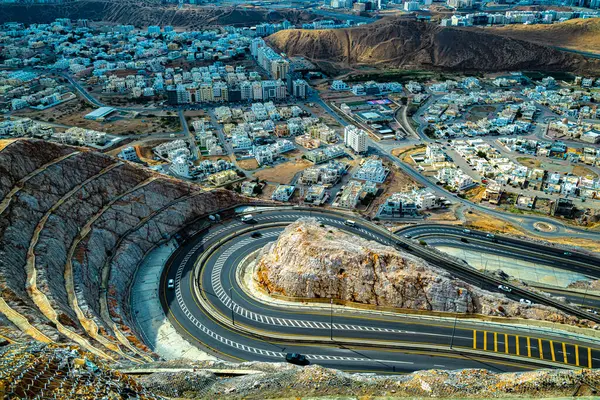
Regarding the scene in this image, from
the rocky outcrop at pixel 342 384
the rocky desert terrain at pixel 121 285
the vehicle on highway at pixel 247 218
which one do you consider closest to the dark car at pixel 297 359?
the rocky desert terrain at pixel 121 285

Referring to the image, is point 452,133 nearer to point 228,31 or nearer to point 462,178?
point 462,178

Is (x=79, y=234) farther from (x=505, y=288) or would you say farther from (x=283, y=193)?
(x=505, y=288)

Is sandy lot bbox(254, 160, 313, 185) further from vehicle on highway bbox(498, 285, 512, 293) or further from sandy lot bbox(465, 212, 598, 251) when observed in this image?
vehicle on highway bbox(498, 285, 512, 293)

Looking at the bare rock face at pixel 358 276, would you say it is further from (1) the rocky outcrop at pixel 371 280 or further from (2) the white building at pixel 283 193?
(2) the white building at pixel 283 193

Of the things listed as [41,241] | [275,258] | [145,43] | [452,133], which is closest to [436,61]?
[452,133]

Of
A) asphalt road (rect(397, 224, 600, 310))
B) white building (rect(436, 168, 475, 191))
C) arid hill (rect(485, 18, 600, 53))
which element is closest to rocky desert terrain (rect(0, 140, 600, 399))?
asphalt road (rect(397, 224, 600, 310))

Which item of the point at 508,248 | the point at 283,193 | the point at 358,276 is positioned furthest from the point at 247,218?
the point at 508,248
